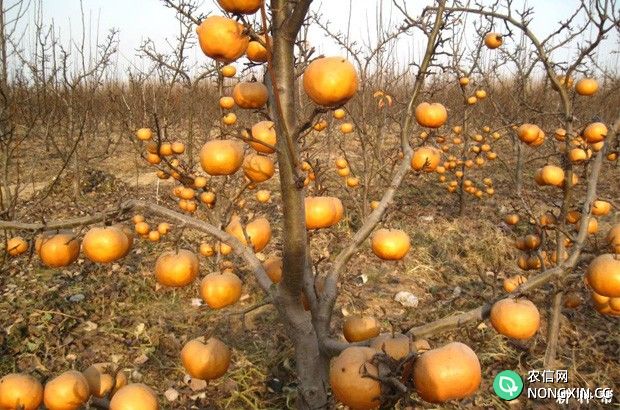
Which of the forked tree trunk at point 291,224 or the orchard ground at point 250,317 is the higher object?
the forked tree trunk at point 291,224

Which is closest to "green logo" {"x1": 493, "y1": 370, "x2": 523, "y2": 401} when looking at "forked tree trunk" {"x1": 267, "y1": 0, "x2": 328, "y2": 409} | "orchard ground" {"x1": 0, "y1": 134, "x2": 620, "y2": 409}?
"orchard ground" {"x1": 0, "y1": 134, "x2": 620, "y2": 409}

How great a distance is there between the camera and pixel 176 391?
3.39 m

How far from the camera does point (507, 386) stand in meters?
3.33

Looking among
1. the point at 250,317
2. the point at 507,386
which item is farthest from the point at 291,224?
the point at 250,317

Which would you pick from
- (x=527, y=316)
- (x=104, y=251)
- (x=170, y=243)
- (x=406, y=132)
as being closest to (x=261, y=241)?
(x=104, y=251)

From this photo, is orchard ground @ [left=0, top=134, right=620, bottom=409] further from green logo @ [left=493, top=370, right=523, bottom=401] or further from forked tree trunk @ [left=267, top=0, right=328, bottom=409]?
forked tree trunk @ [left=267, top=0, right=328, bottom=409]

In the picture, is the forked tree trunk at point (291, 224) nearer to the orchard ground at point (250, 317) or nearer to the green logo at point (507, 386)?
the orchard ground at point (250, 317)

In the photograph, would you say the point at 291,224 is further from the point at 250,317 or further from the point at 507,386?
the point at 250,317

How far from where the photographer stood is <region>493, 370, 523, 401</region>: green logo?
3.26 meters

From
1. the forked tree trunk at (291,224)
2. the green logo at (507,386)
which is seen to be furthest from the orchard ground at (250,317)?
the forked tree trunk at (291,224)

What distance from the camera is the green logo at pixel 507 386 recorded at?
3.26 meters

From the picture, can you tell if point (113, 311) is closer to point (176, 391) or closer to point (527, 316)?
point (176, 391)

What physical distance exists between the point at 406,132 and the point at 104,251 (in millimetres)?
1113

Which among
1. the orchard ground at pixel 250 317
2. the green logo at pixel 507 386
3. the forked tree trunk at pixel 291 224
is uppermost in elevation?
the forked tree trunk at pixel 291 224
